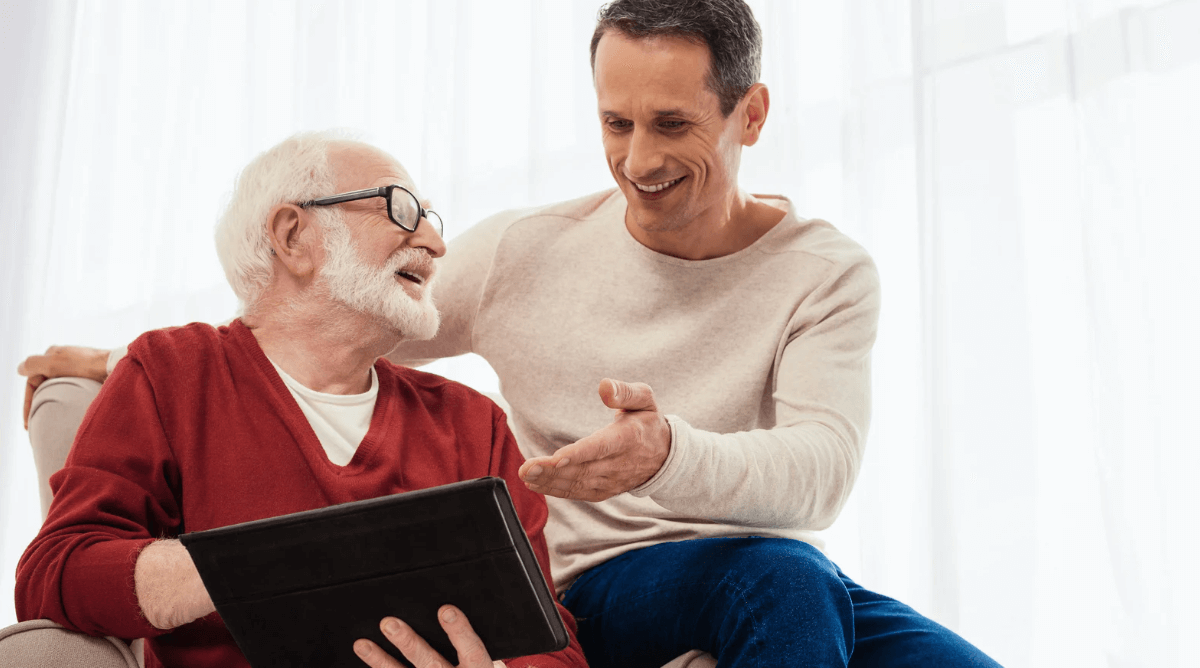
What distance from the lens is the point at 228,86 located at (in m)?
3.97

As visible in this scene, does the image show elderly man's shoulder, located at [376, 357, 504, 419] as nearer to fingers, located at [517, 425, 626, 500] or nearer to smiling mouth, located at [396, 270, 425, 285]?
smiling mouth, located at [396, 270, 425, 285]

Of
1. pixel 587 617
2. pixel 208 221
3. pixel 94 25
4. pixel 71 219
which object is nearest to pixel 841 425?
pixel 587 617

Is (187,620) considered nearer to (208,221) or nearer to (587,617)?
(587,617)

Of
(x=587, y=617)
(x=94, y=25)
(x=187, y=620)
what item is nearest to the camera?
(x=187, y=620)

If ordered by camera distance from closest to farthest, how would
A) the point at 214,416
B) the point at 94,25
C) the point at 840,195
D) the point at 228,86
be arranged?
1. the point at 214,416
2. the point at 840,195
3. the point at 228,86
4. the point at 94,25

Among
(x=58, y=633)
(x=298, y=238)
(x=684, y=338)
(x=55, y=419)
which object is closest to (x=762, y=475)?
(x=684, y=338)

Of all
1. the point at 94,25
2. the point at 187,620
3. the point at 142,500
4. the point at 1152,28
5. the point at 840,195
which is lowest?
the point at 187,620

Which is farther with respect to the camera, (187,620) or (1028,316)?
(1028,316)

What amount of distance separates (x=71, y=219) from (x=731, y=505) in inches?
148

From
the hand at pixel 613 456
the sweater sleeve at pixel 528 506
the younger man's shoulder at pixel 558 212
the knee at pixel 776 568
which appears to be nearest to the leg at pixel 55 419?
the sweater sleeve at pixel 528 506

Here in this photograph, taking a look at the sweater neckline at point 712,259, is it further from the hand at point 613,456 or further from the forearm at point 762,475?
the hand at point 613,456

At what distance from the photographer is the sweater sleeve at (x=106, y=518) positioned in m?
1.14

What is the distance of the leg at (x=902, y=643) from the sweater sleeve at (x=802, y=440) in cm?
16

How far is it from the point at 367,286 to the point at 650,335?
1.75ft
